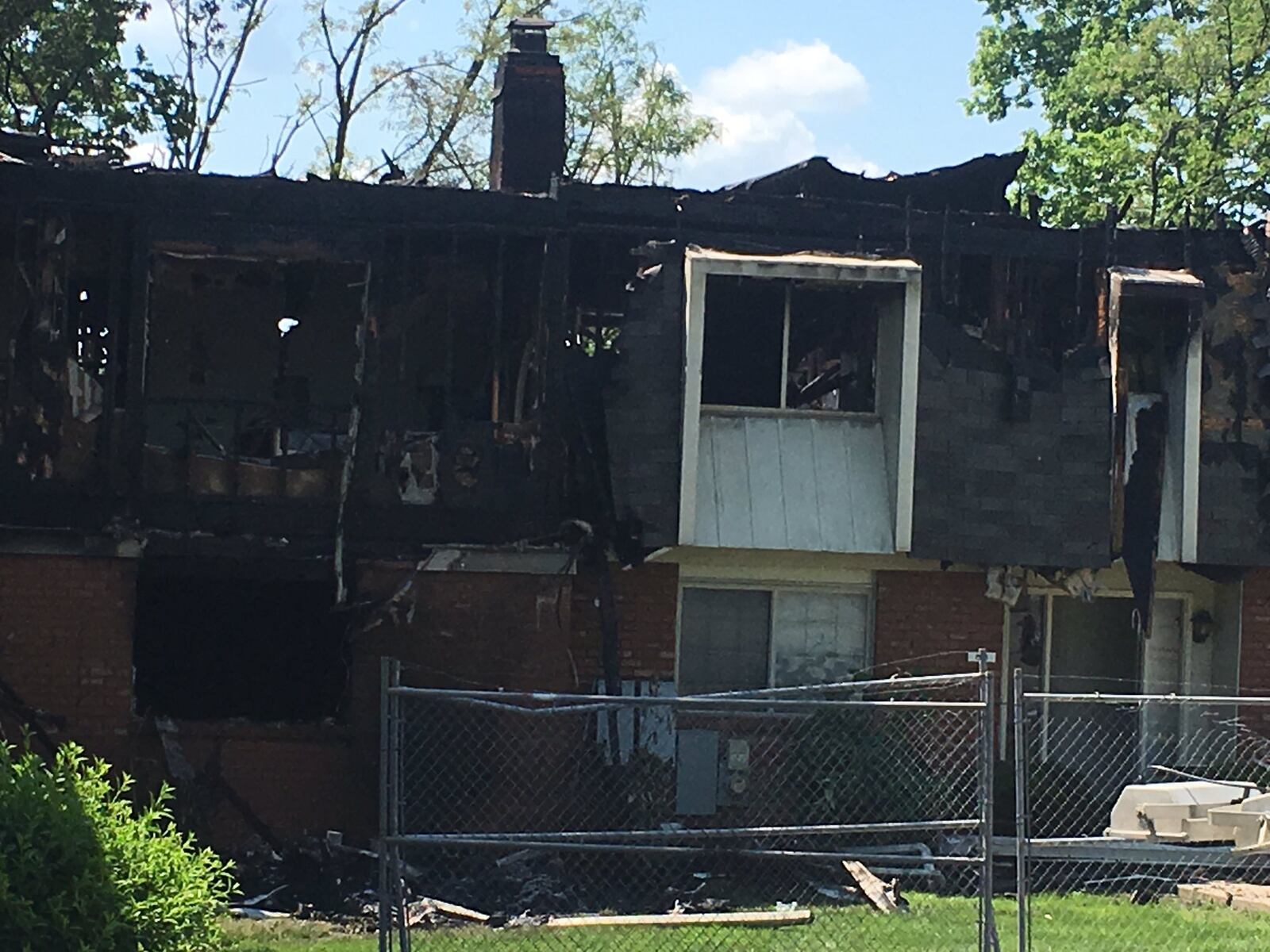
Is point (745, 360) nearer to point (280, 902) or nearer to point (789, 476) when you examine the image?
point (789, 476)

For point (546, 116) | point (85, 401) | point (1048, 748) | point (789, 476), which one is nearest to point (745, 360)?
point (789, 476)

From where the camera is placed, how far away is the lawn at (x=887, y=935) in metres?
10.3

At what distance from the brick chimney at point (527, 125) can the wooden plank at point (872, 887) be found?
23.6 ft

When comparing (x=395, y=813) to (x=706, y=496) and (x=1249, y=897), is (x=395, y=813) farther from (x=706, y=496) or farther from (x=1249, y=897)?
(x=706, y=496)

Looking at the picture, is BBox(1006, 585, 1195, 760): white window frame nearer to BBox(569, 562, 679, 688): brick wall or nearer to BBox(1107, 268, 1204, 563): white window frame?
BBox(1107, 268, 1204, 563): white window frame

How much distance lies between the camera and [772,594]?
52.7ft

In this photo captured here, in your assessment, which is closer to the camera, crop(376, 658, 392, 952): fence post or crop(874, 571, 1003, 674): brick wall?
crop(376, 658, 392, 952): fence post

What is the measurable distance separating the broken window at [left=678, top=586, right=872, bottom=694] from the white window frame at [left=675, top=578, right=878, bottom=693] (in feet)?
0.03

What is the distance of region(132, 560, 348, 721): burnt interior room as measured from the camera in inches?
626

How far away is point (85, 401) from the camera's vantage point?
15.0 m

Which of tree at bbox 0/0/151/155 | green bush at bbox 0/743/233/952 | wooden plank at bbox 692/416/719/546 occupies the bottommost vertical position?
green bush at bbox 0/743/233/952

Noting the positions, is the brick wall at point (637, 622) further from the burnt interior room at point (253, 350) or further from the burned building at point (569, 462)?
the burnt interior room at point (253, 350)

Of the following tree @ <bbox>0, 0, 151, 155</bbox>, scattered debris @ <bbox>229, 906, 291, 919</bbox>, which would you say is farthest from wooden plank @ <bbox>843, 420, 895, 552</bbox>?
tree @ <bbox>0, 0, 151, 155</bbox>

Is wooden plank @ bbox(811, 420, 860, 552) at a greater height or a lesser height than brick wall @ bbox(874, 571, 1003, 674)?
greater
